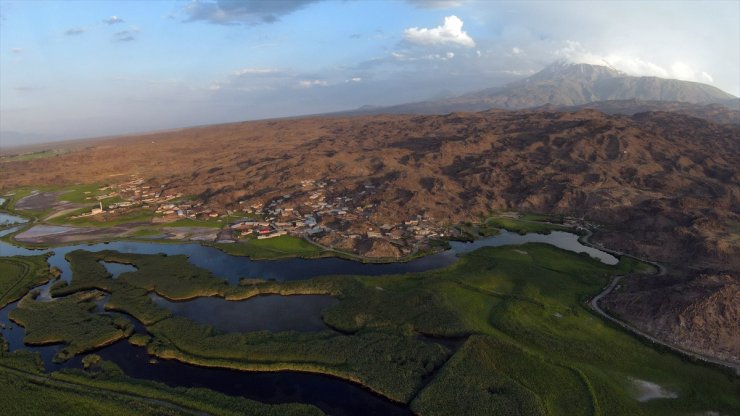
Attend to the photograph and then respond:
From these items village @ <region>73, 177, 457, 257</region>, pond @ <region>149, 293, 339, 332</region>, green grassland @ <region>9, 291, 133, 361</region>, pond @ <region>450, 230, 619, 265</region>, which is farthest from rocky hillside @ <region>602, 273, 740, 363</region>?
green grassland @ <region>9, 291, 133, 361</region>

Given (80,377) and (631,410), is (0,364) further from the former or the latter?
(631,410)

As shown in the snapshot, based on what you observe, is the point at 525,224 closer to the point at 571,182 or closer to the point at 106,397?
the point at 571,182

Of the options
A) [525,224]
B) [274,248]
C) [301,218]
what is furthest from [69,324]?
[525,224]

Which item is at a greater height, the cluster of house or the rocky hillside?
the cluster of house

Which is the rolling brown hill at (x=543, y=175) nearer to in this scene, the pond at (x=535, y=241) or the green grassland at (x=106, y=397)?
the pond at (x=535, y=241)

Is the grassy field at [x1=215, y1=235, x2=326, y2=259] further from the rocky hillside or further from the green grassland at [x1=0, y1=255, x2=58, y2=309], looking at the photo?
the rocky hillside

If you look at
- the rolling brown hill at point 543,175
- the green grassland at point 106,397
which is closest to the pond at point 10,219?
→ the rolling brown hill at point 543,175
